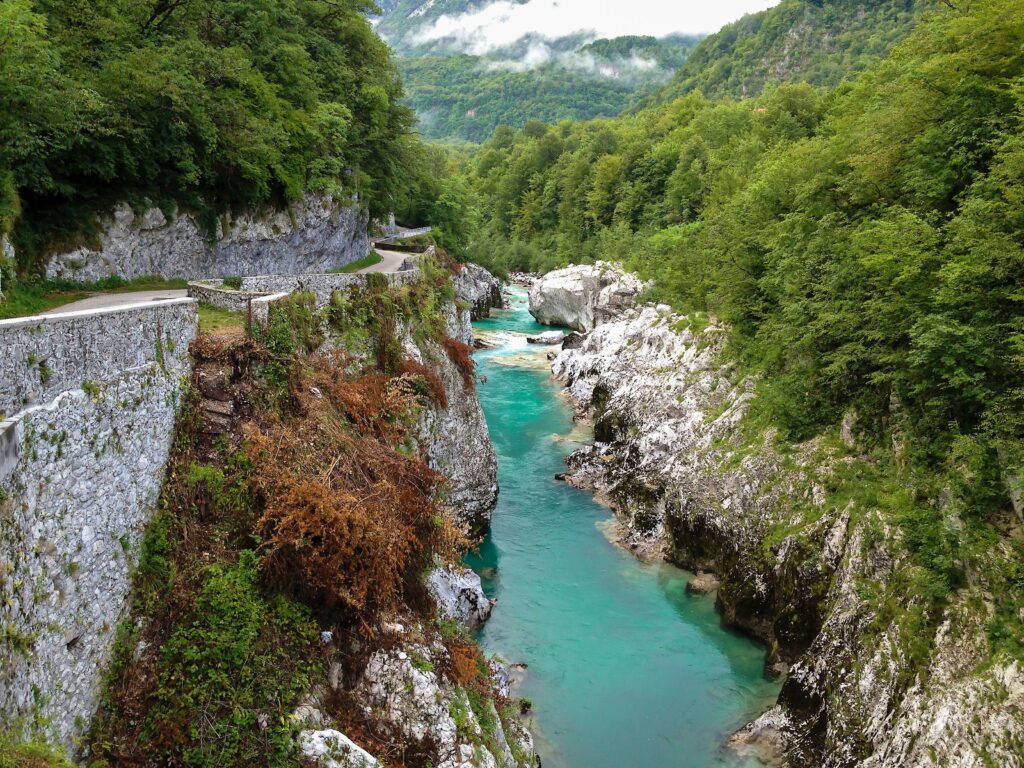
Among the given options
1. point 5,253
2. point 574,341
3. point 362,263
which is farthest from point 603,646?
point 574,341

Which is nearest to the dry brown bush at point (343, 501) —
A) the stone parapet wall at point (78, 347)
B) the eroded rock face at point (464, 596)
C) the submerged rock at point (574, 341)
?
the eroded rock face at point (464, 596)

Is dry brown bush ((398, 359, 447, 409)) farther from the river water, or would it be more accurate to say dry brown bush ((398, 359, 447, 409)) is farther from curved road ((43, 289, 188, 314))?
curved road ((43, 289, 188, 314))

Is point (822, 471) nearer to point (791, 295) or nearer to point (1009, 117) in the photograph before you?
point (791, 295)

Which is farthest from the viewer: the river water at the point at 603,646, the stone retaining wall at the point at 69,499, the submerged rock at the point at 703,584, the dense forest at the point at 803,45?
the dense forest at the point at 803,45

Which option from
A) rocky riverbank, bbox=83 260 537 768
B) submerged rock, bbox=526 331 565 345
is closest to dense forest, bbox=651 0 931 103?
submerged rock, bbox=526 331 565 345

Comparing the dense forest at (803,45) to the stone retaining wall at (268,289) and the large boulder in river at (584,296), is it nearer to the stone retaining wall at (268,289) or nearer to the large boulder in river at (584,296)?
the large boulder in river at (584,296)

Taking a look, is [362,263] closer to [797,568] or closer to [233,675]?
[797,568]

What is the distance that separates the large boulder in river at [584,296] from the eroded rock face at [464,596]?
100.0 ft

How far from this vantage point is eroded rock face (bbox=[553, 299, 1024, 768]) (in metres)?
11.1

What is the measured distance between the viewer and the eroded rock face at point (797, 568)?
11.1 meters

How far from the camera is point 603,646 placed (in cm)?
1656

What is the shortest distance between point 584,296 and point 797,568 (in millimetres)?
37220

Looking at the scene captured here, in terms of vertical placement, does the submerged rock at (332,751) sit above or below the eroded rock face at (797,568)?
above

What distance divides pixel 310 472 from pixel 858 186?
19.3 metres
